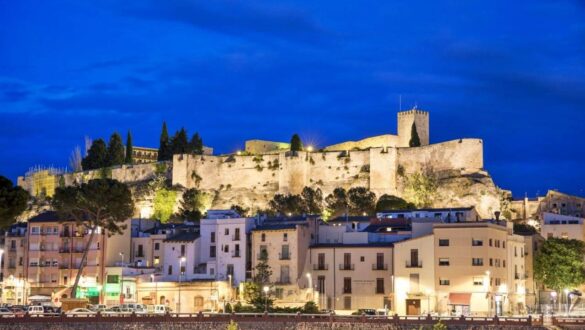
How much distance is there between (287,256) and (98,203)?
57.3 ft

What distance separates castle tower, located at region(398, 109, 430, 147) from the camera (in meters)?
138

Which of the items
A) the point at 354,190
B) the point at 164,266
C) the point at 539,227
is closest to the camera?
the point at 164,266

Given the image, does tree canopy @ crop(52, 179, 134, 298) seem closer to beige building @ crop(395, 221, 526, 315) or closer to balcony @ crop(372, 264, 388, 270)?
balcony @ crop(372, 264, 388, 270)

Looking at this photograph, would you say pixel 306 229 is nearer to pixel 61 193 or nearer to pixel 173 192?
pixel 61 193

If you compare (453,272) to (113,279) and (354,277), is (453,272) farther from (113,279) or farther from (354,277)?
(113,279)

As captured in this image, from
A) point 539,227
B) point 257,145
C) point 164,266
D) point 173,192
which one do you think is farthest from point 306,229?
point 257,145

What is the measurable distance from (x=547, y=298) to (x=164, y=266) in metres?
33.1

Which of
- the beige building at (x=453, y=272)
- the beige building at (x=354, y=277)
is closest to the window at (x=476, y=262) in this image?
the beige building at (x=453, y=272)

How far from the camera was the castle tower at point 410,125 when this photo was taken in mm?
138500

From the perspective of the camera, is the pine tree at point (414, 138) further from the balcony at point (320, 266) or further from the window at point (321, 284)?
the window at point (321, 284)

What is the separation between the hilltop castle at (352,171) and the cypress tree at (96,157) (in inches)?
193

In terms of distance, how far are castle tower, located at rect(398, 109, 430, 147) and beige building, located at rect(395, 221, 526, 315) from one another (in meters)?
62.3

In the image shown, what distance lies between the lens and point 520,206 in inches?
4865

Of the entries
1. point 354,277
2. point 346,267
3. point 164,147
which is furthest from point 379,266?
point 164,147
